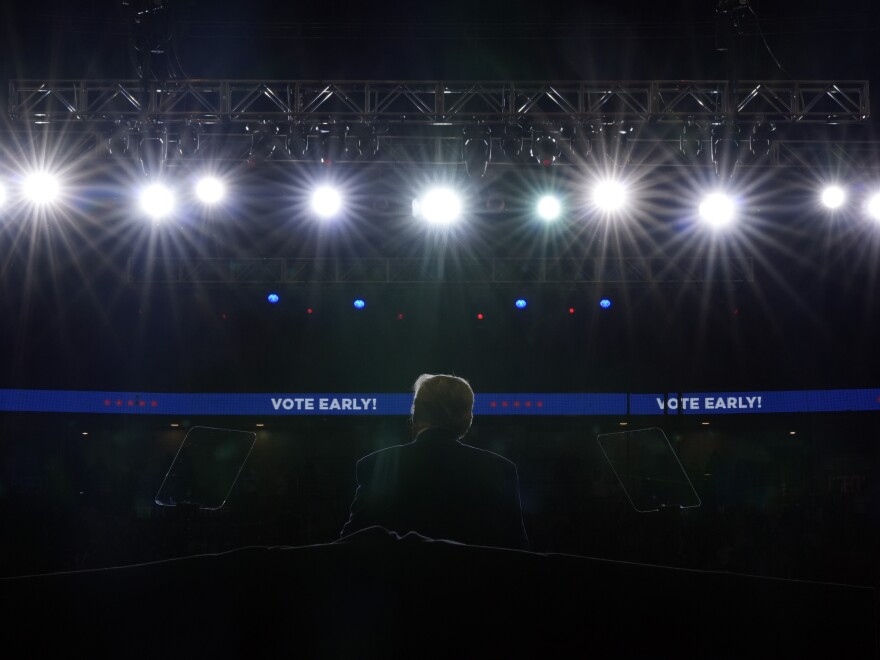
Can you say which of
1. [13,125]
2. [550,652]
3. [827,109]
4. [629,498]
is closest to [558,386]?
[629,498]

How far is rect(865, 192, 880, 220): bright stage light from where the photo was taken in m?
7.95

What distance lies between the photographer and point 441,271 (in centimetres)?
972

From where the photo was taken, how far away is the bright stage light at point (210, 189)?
302 inches

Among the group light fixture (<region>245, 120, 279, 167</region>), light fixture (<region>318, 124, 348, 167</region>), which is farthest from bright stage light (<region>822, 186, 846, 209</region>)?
light fixture (<region>245, 120, 279, 167</region>)

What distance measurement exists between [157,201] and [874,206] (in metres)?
7.73

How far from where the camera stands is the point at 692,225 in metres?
9.36

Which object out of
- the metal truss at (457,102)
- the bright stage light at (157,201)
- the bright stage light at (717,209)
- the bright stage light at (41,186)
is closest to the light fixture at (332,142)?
the metal truss at (457,102)

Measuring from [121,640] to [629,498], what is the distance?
9.68 m

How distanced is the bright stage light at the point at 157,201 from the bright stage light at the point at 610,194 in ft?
14.8

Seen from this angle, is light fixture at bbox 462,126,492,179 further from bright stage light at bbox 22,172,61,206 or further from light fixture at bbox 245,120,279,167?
bright stage light at bbox 22,172,61,206

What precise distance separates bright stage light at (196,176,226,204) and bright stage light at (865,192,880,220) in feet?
22.7

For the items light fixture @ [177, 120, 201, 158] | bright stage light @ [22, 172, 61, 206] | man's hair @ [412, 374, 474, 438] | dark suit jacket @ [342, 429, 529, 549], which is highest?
light fixture @ [177, 120, 201, 158]

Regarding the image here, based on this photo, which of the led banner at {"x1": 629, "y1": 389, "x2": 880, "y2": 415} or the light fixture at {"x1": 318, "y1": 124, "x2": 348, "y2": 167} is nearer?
the light fixture at {"x1": 318, "y1": 124, "x2": 348, "y2": 167}

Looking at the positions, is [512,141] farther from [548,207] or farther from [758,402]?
[758,402]
